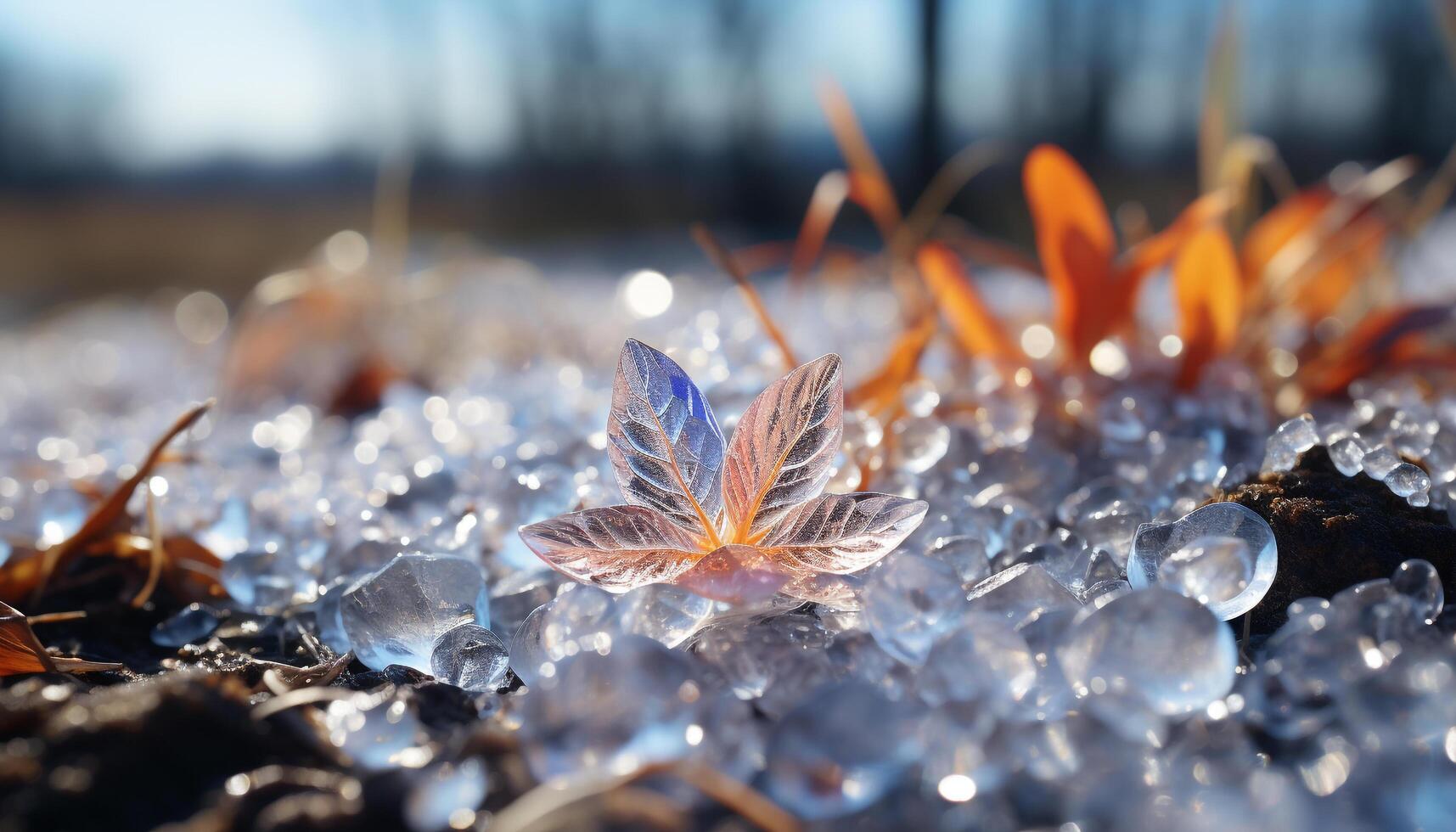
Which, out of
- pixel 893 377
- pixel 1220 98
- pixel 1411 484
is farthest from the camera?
pixel 1220 98

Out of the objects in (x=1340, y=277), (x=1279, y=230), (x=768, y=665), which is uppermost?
(x=768, y=665)

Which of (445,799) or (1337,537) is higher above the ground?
(445,799)

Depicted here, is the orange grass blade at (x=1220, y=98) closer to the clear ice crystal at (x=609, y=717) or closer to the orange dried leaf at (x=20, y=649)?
the clear ice crystal at (x=609, y=717)

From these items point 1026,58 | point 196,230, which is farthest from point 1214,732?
point 196,230

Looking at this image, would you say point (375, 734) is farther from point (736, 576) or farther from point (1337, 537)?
point (1337, 537)

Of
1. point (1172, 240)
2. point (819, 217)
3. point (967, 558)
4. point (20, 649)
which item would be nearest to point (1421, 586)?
point (967, 558)

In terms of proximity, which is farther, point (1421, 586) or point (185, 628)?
point (185, 628)

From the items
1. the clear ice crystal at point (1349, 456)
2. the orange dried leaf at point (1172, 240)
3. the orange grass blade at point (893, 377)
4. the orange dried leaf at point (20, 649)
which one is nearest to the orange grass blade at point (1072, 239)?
the orange dried leaf at point (1172, 240)
